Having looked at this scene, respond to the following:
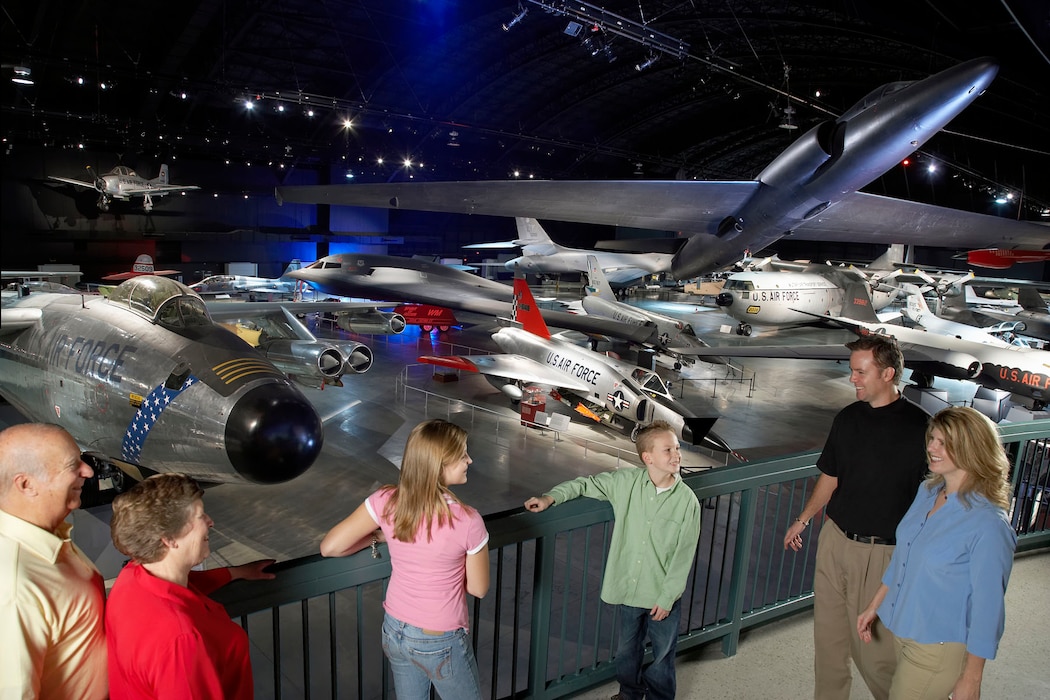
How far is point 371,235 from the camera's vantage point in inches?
1551

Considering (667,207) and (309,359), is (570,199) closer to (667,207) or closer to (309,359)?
(667,207)

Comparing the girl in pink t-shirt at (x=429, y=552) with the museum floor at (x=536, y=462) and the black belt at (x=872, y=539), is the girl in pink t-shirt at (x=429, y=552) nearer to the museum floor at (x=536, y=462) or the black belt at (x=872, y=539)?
the museum floor at (x=536, y=462)

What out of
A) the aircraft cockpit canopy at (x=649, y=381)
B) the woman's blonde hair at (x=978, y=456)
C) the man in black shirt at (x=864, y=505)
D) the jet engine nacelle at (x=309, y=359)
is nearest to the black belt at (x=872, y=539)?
the man in black shirt at (x=864, y=505)

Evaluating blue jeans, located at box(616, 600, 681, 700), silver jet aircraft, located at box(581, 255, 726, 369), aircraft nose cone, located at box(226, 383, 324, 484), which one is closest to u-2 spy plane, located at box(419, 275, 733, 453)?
silver jet aircraft, located at box(581, 255, 726, 369)

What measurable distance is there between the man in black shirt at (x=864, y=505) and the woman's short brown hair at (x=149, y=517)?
11.1 ft

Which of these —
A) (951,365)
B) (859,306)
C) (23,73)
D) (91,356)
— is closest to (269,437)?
(91,356)

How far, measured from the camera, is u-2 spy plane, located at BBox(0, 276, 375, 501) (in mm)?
6777

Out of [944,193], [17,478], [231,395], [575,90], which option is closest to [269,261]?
Result: [575,90]

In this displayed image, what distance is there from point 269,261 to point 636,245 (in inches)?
825

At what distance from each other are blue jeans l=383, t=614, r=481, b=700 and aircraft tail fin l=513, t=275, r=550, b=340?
1290 cm

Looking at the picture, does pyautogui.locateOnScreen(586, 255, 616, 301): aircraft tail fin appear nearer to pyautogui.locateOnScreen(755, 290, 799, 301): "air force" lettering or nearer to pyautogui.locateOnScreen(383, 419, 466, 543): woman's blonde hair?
pyautogui.locateOnScreen(755, 290, 799, 301): "air force" lettering

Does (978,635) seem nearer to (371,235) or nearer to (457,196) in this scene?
(457,196)

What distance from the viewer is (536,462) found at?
37.2 ft

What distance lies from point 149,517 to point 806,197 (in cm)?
865
